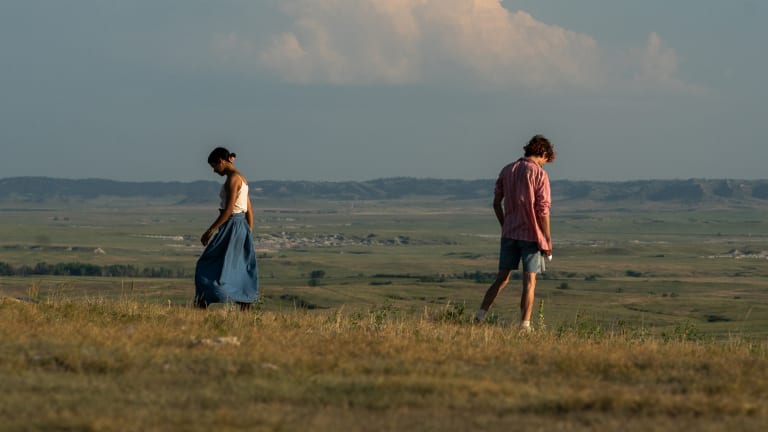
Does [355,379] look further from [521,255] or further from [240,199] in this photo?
[240,199]

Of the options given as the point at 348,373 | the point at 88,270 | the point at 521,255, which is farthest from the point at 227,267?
the point at 88,270

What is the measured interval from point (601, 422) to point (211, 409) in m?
2.34

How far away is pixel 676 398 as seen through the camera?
7969 mm

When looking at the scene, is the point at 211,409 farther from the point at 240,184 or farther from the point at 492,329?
the point at 240,184

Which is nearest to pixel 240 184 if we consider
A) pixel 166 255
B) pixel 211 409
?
pixel 211 409

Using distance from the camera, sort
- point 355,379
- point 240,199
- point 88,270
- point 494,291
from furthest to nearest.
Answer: point 88,270, point 240,199, point 494,291, point 355,379

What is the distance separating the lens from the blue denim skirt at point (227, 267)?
1317 cm

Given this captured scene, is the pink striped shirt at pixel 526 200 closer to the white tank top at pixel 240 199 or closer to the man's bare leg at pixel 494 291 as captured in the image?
the man's bare leg at pixel 494 291

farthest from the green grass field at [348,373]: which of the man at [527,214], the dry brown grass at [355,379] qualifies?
the man at [527,214]

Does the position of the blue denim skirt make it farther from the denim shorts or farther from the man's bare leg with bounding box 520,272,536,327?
the man's bare leg with bounding box 520,272,536,327

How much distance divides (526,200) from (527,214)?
0.46 ft

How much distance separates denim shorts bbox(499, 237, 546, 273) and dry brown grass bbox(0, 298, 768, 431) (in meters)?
0.88

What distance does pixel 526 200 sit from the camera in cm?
1227

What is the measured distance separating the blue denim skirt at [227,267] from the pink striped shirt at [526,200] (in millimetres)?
2857
